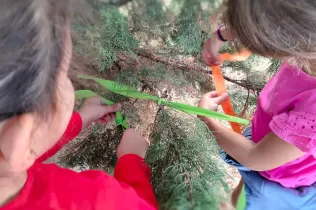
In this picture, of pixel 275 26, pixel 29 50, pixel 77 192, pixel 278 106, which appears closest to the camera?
pixel 29 50

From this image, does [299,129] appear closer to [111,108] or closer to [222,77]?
[222,77]

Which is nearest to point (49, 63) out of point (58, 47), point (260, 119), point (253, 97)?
point (58, 47)

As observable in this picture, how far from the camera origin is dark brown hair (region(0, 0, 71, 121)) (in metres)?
0.37

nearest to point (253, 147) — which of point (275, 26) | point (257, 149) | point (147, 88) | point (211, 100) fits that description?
point (257, 149)

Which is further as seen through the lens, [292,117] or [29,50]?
[292,117]

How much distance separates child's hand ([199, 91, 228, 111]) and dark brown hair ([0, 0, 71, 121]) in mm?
439

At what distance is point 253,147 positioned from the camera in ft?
2.62

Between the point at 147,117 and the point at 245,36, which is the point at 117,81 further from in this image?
the point at 245,36

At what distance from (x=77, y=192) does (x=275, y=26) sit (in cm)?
39

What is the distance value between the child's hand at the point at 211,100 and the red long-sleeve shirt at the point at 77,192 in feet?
0.70

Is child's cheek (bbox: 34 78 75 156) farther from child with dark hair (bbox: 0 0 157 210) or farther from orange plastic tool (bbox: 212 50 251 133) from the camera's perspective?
orange plastic tool (bbox: 212 50 251 133)

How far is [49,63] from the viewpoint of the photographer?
1.36ft

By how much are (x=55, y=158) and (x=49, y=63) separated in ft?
1.97

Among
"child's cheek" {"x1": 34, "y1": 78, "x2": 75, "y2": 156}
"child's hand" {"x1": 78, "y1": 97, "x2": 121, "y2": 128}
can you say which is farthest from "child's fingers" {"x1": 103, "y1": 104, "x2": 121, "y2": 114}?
"child's cheek" {"x1": 34, "y1": 78, "x2": 75, "y2": 156}
